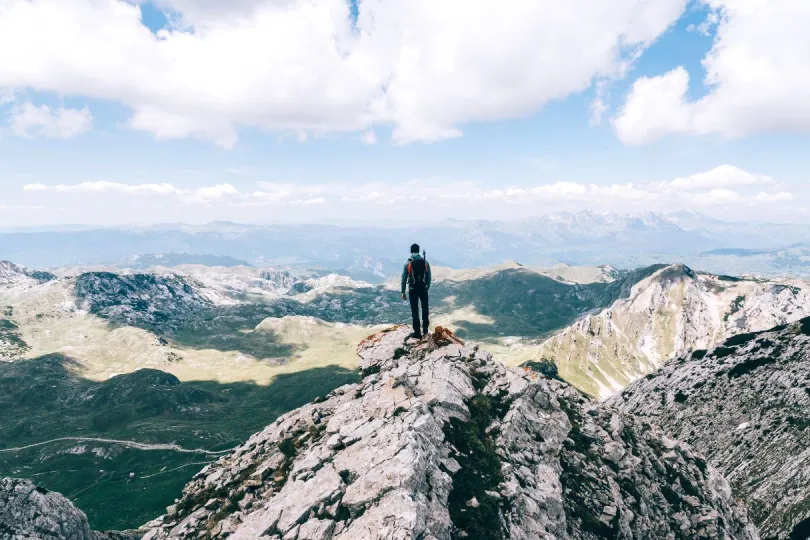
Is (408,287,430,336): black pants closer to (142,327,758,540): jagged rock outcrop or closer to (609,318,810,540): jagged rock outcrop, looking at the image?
(142,327,758,540): jagged rock outcrop

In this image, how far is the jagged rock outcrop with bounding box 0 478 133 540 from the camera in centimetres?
3897

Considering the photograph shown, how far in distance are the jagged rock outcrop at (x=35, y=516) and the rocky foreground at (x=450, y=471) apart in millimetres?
400

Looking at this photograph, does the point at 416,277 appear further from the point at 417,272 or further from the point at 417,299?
the point at 417,299

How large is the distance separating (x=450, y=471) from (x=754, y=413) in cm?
12519

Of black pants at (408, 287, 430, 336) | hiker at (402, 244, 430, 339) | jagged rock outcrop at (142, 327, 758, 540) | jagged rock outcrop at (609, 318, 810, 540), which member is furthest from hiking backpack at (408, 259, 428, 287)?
jagged rock outcrop at (609, 318, 810, 540)

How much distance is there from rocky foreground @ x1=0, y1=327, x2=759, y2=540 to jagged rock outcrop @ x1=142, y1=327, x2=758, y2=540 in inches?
4.2

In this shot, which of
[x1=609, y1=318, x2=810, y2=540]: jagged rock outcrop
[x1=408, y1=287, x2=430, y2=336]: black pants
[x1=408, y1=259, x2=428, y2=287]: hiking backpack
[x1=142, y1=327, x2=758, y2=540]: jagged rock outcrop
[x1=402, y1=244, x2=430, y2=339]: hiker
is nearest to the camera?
[x1=142, y1=327, x2=758, y2=540]: jagged rock outcrop

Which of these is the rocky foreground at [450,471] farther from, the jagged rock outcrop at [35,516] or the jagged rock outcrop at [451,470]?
the jagged rock outcrop at [35,516]

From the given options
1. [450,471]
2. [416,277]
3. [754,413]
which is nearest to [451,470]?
[450,471]

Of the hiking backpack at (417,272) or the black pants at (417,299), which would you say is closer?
the hiking backpack at (417,272)

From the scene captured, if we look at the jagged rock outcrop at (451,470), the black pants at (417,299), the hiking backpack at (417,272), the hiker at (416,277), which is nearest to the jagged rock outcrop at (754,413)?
the jagged rock outcrop at (451,470)

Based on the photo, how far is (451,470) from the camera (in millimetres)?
25141

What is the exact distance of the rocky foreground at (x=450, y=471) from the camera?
2275 cm

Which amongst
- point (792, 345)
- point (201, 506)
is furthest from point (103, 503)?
point (792, 345)
